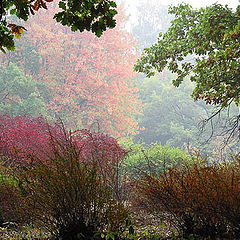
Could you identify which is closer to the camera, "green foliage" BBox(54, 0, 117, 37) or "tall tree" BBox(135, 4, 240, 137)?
"green foliage" BBox(54, 0, 117, 37)

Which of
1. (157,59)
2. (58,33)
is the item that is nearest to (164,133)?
(58,33)

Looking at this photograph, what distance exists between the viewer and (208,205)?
285cm

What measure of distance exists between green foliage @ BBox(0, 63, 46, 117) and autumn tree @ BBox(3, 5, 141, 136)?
1.21 m

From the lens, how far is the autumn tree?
1488cm

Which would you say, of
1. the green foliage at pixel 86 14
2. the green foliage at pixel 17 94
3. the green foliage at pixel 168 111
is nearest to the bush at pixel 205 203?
the green foliage at pixel 86 14

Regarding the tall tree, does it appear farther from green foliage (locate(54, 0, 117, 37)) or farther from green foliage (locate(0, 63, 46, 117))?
green foliage (locate(0, 63, 46, 117))

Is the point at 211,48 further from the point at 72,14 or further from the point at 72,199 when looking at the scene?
the point at 72,199

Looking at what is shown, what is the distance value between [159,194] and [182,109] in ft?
66.5

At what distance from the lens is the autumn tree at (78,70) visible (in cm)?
1488

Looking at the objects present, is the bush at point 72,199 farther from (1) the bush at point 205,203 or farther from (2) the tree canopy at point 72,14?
(2) the tree canopy at point 72,14

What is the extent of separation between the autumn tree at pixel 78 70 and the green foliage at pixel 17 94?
1.21m

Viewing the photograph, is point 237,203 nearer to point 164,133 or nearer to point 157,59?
point 157,59

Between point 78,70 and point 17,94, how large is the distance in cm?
370

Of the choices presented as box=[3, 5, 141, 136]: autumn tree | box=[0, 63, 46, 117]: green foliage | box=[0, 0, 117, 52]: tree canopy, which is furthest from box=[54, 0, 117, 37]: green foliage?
box=[3, 5, 141, 136]: autumn tree
